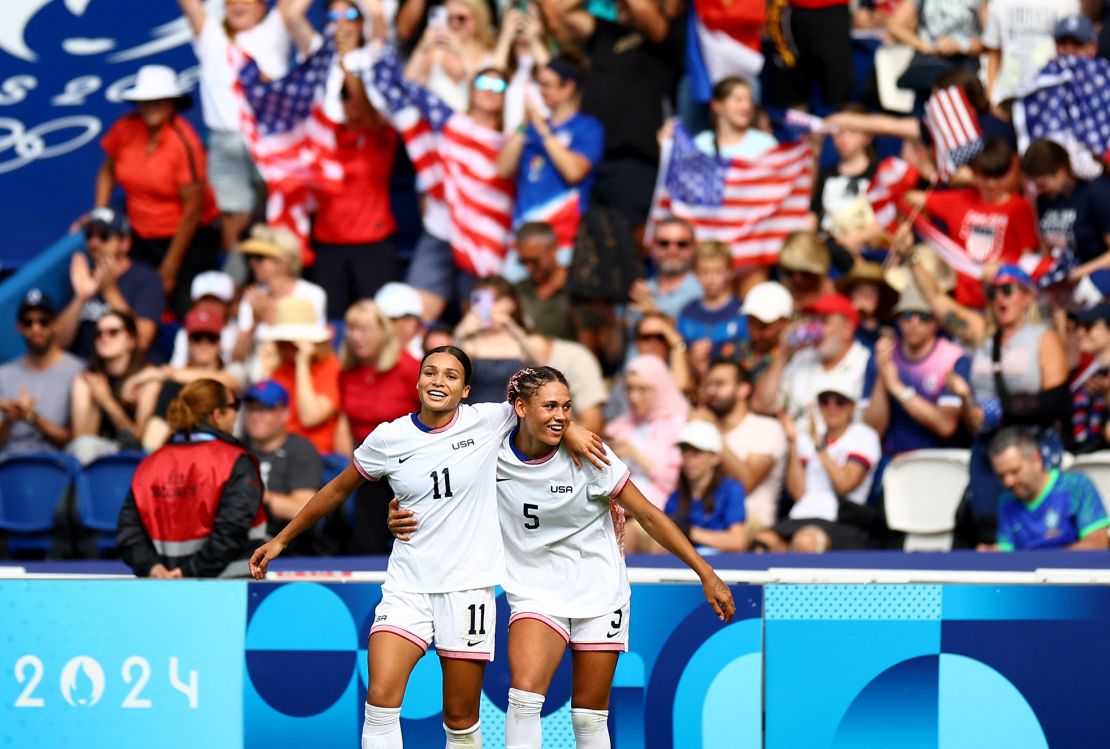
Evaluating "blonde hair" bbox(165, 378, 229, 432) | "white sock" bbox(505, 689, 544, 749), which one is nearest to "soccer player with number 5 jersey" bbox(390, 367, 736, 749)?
"white sock" bbox(505, 689, 544, 749)

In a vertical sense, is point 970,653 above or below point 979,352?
below

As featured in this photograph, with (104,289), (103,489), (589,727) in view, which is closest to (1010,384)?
(589,727)

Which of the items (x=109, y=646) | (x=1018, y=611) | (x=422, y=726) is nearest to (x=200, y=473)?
(x=109, y=646)

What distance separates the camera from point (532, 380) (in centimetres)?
751

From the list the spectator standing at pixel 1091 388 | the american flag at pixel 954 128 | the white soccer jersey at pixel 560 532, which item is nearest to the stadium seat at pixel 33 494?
the white soccer jersey at pixel 560 532

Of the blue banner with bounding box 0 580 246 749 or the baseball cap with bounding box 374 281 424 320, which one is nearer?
the blue banner with bounding box 0 580 246 749

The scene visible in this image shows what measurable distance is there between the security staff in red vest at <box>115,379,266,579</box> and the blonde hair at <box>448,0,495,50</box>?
15.6 ft

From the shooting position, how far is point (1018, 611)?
8.17 m

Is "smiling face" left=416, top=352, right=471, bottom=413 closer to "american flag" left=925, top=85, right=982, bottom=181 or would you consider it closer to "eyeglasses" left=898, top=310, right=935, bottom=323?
"eyeglasses" left=898, top=310, right=935, bottom=323

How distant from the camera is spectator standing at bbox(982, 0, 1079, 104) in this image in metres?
12.4

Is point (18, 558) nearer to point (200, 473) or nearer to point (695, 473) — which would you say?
point (200, 473)

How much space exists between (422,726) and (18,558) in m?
4.34

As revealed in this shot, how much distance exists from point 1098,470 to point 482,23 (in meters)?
Result: 5.34

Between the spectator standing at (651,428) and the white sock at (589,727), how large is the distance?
3163 mm
